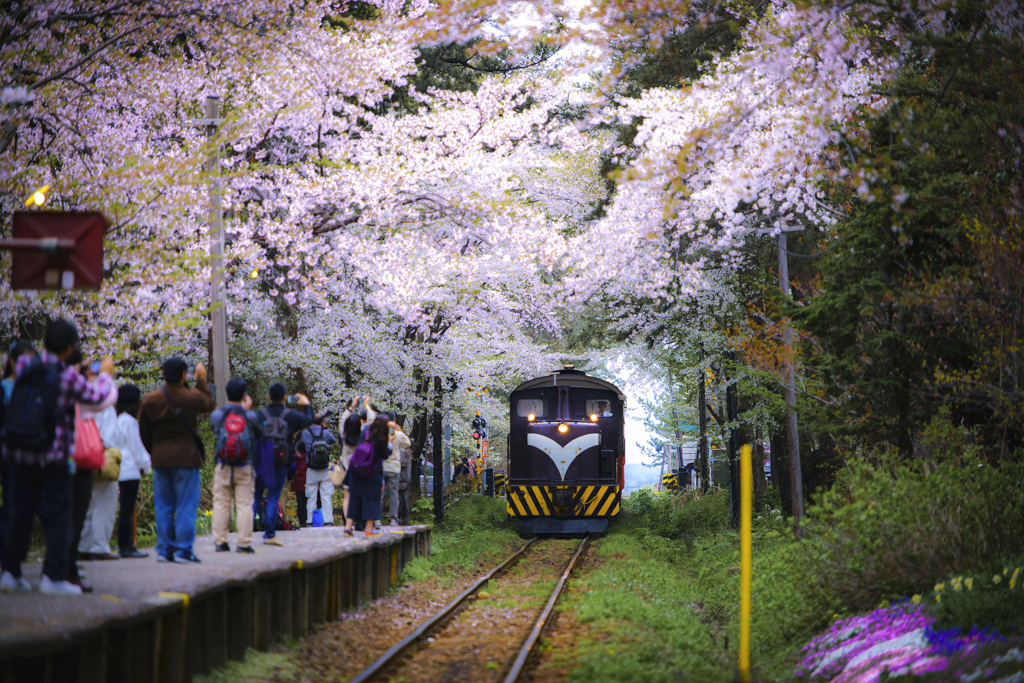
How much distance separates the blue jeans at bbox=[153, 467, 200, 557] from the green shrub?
19.9ft

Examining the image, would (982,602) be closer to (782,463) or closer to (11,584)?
(11,584)

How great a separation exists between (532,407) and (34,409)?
14789mm

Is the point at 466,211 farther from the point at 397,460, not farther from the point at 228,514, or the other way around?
the point at 228,514

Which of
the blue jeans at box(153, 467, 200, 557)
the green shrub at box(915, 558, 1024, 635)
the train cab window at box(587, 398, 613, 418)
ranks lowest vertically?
the green shrub at box(915, 558, 1024, 635)

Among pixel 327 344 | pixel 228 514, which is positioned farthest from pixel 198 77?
pixel 228 514

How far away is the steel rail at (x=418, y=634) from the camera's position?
23.1ft

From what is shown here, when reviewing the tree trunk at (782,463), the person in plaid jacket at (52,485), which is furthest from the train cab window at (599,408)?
the person in plaid jacket at (52,485)

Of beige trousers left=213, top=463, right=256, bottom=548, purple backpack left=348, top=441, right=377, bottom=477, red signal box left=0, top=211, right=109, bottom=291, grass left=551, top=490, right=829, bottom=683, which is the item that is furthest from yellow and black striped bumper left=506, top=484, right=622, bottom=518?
red signal box left=0, top=211, right=109, bottom=291

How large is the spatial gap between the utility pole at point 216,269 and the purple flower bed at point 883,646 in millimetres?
7982

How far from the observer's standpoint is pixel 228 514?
8570 millimetres

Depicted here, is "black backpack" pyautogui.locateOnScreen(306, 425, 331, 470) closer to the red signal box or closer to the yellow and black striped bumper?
the red signal box

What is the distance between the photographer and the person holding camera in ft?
31.1

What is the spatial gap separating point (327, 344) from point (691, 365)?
9519 mm

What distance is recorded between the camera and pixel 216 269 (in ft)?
39.4
